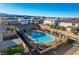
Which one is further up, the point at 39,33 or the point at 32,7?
the point at 32,7

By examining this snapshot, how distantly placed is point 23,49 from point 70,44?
654 mm

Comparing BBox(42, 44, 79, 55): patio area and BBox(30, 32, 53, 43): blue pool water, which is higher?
BBox(30, 32, 53, 43): blue pool water

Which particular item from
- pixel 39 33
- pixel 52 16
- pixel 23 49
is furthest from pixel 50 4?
pixel 23 49

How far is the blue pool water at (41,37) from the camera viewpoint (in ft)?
12.1

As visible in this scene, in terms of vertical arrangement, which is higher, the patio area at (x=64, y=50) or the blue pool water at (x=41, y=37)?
the blue pool water at (x=41, y=37)

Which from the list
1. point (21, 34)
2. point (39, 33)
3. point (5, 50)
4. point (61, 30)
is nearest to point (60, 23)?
point (61, 30)

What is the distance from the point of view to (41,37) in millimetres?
3715

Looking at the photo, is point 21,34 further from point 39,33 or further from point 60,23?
point 60,23

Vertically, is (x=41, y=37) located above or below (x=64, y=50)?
above

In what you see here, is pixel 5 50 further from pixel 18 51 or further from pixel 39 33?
pixel 39 33

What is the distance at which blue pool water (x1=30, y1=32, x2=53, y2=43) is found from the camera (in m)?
3.70

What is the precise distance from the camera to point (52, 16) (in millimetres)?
3756
